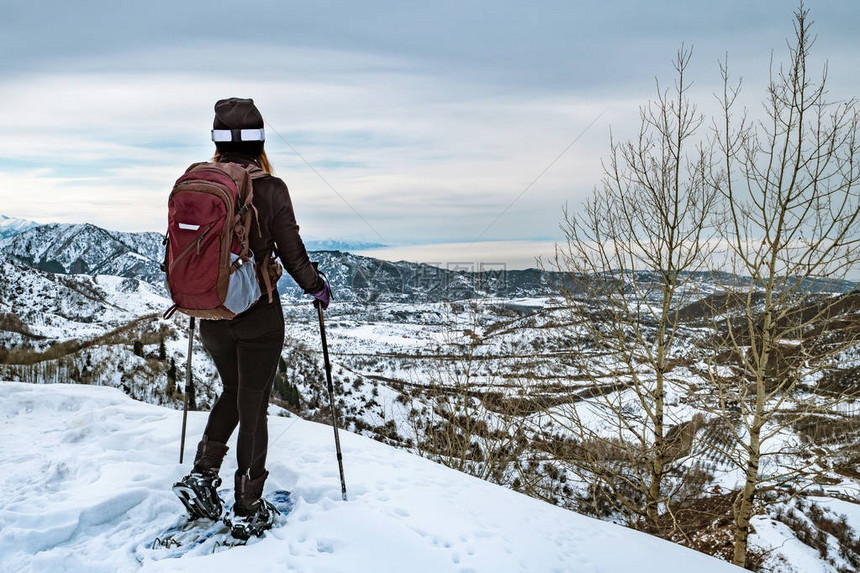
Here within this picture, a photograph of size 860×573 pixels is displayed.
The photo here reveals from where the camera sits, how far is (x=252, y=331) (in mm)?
2764

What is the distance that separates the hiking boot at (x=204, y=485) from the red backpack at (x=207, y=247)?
1.13 meters

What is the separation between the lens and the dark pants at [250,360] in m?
2.78

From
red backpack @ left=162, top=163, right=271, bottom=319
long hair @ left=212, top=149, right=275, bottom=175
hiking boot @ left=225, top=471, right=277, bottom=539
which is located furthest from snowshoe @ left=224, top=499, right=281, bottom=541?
long hair @ left=212, top=149, right=275, bottom=175

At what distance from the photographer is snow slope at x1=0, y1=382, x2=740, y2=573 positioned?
9.35 ft

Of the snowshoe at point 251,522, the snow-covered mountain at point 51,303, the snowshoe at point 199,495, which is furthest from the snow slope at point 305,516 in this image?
the snow-covered mountain at point 51,303

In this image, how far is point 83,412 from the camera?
17.6 feet

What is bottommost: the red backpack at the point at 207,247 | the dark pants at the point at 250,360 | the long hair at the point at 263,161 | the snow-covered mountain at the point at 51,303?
the snow-covered mountain at the point at 51,303

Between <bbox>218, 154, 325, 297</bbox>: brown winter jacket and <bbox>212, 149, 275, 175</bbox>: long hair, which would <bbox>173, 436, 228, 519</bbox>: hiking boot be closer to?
<bbox>218, 154, 325, 297</bbox>: brown winter jacket

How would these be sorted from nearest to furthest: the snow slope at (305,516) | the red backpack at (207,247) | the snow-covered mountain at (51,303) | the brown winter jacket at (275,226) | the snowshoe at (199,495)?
1. the red backpack at (207,247)
2. the brown winter jacket at (275,226)
3. the snow slope at (305,516)
4. the snowshoe at (199,495)
5. the snow-covered mountain at (51,303)

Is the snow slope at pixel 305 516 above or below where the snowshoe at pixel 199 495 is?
below

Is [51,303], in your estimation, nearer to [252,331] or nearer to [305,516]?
[305,516]

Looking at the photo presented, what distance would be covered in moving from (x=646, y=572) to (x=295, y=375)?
4775cm

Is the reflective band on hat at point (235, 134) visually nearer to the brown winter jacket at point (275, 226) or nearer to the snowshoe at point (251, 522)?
the brown winter jacket at point (275, 226)

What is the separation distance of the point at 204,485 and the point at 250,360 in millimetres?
1005
